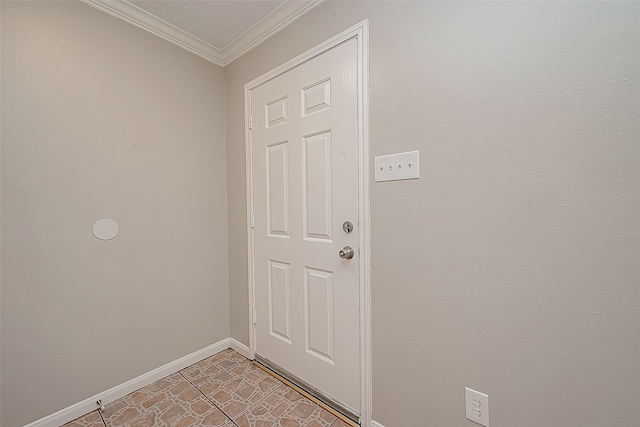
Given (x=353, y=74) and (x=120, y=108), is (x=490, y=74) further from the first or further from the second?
(x=120, y=108)

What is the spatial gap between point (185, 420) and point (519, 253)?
181cm

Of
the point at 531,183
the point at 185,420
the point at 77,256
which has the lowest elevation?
the point at 185,420

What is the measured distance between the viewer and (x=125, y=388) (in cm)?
159

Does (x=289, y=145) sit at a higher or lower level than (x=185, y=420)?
higher

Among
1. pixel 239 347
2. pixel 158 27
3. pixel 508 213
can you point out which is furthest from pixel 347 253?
pixel 158 27

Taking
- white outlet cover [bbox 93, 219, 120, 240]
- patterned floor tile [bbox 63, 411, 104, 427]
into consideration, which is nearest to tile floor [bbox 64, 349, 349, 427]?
patterned floor tile [bbox 63, 411, 104, 427]

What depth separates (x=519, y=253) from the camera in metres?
0.92

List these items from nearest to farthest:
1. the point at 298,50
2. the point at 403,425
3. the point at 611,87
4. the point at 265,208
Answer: the point at 611,87, the point at 403,425, the point at 298,50, the point at 265,208

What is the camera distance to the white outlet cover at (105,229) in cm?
151

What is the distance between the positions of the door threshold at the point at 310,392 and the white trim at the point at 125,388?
16.1 inches

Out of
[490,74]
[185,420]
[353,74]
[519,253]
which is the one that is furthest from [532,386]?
[185,420]

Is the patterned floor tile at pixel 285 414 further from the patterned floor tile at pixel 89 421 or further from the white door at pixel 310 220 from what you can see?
the patterned floor tile at pixel 89 421

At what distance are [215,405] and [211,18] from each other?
2.38 metres

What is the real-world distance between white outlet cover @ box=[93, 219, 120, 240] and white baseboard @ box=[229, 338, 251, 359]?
1.20 m
